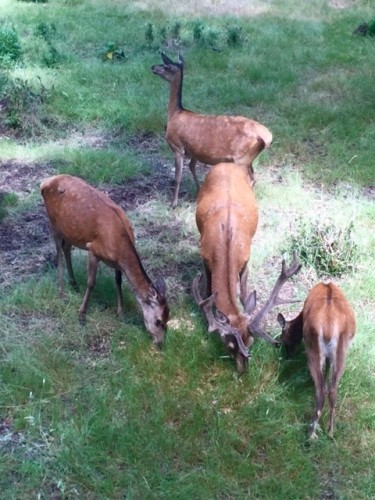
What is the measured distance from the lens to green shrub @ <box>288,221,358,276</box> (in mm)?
6113

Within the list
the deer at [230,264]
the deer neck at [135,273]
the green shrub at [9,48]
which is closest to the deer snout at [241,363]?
the deer at [230,264]

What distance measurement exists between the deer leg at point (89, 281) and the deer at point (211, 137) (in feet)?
7.58

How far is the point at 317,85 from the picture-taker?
10.5 meters

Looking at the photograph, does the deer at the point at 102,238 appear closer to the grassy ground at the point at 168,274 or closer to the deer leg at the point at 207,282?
the grassy ground at the point at 168,274

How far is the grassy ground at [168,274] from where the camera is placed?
13.7 ft

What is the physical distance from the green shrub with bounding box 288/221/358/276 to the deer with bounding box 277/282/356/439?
1617mm

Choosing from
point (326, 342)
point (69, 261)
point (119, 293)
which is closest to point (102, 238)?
point (119, 293)

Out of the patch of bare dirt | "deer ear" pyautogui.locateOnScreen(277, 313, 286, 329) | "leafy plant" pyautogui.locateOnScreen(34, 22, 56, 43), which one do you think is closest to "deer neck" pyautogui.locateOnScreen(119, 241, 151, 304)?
"deer ear" pyautogui.locateOnScreen(277, 313, 286, 329)

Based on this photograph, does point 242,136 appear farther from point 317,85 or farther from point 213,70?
point 213,70

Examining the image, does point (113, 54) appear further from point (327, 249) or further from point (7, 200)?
point (327, 249)

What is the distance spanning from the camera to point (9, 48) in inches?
455

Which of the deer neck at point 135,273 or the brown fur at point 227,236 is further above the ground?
the brown fur at point 227,236

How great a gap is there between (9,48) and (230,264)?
8072mm

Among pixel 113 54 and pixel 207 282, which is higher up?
pixel 207 282
